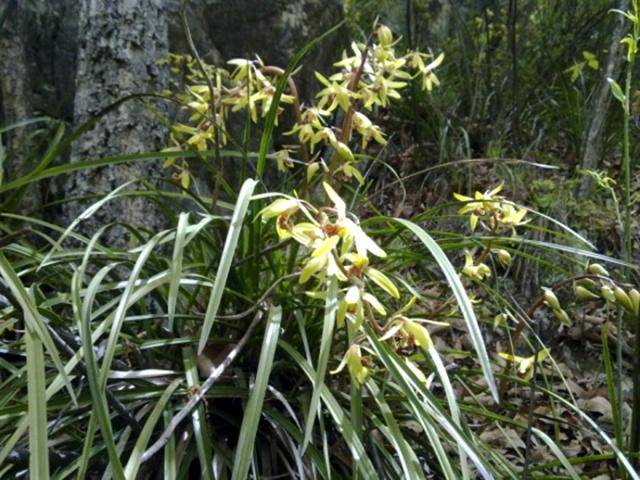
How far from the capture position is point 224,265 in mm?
1325

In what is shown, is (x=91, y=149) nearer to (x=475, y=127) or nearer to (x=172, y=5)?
(x=172, y=5)

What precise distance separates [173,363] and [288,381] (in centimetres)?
28

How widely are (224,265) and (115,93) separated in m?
1.22

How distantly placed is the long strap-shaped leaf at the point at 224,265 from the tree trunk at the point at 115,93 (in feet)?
3.10

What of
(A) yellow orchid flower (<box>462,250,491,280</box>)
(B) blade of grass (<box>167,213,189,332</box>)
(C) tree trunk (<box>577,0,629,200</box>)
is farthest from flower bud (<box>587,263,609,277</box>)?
(C) tree trunk (<box>577,0,629,200</box>)

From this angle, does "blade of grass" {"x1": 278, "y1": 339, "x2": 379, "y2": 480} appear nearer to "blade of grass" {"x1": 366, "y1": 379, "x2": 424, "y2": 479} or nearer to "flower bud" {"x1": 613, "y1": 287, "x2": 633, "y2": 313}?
"blade of grass" {"x1": 366, "y1": 379, "x2": 424, "y2": 479}

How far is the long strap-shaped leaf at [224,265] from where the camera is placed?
1247mm

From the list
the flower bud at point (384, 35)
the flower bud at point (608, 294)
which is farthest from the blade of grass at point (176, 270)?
the flower bud at point (608, 294)

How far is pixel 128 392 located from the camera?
5.33ft

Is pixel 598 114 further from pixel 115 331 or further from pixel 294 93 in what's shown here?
pixel 115 331

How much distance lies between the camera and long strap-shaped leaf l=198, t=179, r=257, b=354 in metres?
1.25

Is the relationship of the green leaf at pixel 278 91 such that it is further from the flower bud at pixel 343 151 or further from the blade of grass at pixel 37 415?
the blade of grass at pixel 37 415

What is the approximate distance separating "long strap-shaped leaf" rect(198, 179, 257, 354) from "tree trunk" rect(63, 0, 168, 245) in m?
0.94

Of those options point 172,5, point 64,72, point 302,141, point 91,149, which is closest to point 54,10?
point 64,72
